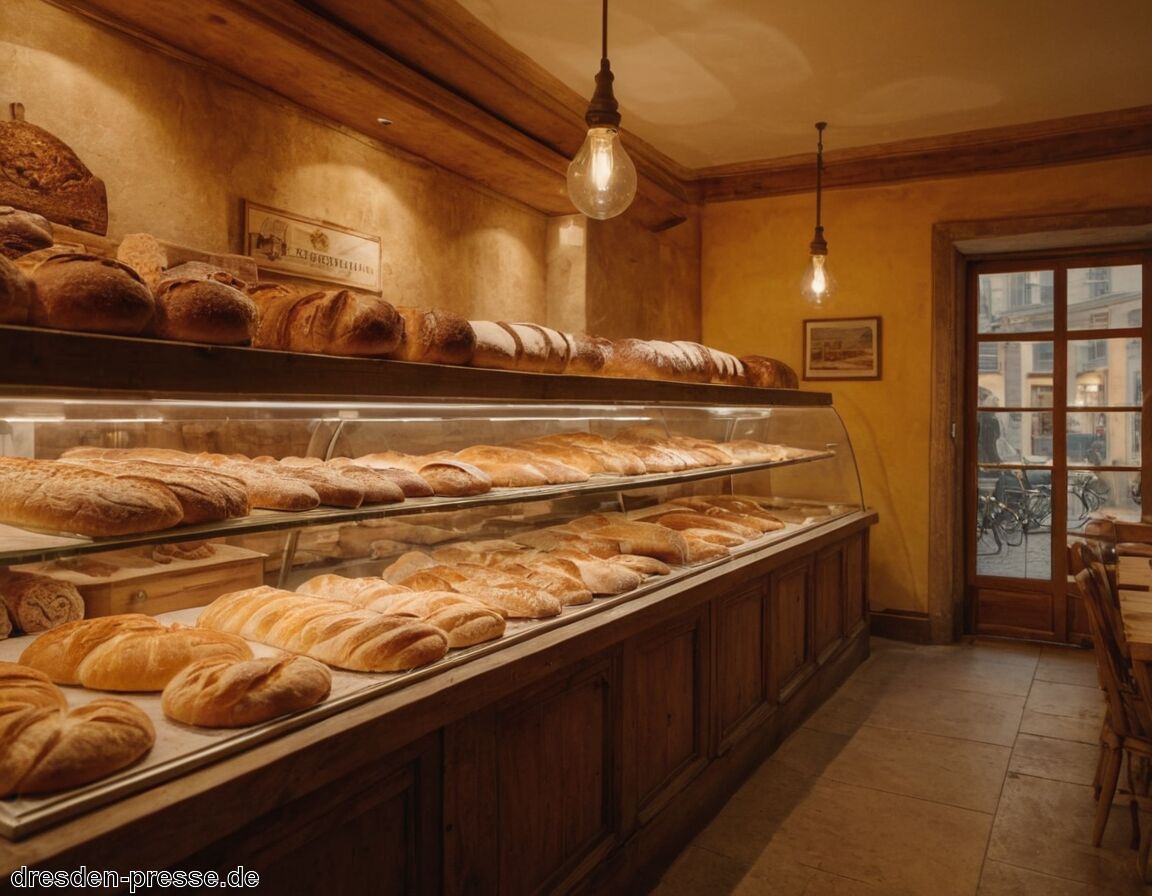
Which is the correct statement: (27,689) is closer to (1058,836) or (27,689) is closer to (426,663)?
(426,663)

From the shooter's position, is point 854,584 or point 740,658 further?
point 854,584

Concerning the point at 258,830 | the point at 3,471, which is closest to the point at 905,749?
the point at 258,830

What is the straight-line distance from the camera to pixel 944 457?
19.2ft

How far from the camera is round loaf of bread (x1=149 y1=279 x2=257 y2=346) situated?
1.65 meters

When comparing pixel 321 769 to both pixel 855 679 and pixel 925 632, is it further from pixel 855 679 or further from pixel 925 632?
pixel 925 632

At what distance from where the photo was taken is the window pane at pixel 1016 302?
587 cm

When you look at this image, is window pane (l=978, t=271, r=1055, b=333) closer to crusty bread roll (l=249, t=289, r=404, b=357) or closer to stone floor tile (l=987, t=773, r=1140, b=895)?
stone floor tile (l=987, t=773, r=1140, b=895)

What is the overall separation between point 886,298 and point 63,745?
575 cm

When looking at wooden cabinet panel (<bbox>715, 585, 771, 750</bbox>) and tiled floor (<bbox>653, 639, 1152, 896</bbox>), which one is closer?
tiled floor (<bbox>653, 639, 1152, 896</bbox>)

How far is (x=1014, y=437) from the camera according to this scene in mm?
6012

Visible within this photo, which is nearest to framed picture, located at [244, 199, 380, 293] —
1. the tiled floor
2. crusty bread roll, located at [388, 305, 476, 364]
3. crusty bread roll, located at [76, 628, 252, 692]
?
crusty bread roll, located at [388, 305, 476, 364]

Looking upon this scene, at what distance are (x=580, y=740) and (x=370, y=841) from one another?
829 mm

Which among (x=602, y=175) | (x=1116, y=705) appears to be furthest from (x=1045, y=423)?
(x=602, y=175)

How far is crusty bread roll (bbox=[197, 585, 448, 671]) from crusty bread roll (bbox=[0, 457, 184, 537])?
0.45 metres
